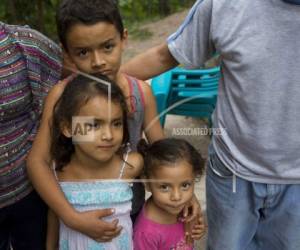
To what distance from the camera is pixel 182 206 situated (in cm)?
155

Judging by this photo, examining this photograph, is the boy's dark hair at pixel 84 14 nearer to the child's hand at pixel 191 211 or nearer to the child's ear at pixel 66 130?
the child's ear at pixel 66 130

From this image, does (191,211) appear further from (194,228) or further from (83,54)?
(83,54)

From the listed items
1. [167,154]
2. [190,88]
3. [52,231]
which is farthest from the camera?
[190,88]

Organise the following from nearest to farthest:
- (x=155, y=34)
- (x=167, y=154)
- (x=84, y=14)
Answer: (x=84, y=14) < (x=167, y=154) < (x=155, y=34)

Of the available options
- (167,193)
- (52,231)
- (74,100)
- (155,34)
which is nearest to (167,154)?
(167,193)

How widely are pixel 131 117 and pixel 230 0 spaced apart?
48cm

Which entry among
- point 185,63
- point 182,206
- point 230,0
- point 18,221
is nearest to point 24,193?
point 18,221

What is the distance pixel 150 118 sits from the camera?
5.17 ft

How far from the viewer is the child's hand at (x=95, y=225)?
1.46 meters

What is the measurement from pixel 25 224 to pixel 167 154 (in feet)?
1.82

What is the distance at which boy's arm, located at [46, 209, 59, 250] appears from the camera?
1619 millimetres

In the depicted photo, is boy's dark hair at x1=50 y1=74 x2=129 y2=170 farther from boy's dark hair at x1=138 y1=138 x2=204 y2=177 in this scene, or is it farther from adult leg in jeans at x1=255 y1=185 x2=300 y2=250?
adult leg in jeans at x1=255 y1=185 x2=300 y2=250

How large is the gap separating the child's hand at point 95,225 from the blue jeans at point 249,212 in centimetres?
38

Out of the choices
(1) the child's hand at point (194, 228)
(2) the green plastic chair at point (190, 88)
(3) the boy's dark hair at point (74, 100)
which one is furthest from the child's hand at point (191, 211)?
(2) the green plastic chair at point (190, 88)
